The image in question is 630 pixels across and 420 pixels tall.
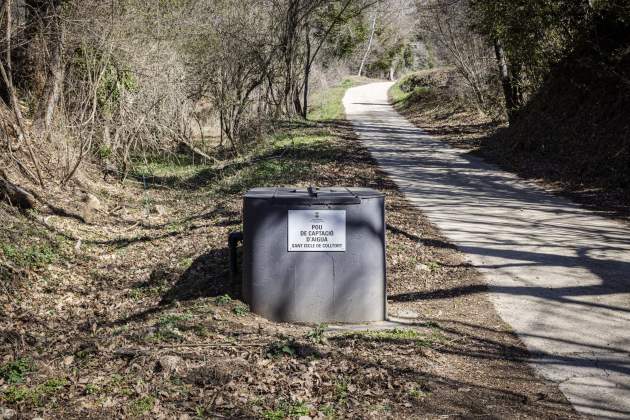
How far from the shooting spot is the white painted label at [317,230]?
601 cm

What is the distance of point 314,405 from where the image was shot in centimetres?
435

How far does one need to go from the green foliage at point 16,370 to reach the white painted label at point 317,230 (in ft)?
7.52

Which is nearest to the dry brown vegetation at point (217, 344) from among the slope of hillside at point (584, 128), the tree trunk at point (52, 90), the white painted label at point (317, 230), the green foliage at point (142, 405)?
the green foliage at point (142, 405)

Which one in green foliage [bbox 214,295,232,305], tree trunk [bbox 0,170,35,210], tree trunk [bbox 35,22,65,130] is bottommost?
green foliage [bbox 214,295,232,305]

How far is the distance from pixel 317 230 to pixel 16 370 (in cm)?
262

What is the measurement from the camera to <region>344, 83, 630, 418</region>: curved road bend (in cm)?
516

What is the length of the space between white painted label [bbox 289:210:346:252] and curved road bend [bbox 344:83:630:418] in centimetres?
179

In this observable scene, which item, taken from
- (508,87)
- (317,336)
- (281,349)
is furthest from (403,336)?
(508,87)

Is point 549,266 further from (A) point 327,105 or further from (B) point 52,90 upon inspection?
(A) point 327,105

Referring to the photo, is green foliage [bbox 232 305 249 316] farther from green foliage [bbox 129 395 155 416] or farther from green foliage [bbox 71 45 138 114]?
green foliage [bbox 71 45 138 114]

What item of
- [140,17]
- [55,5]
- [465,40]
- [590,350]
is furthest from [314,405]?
[465,40]

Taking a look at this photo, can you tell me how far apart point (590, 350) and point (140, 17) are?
13722mm

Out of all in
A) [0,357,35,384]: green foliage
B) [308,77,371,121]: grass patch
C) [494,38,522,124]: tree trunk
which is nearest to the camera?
[0,357,35,384]: green foliage

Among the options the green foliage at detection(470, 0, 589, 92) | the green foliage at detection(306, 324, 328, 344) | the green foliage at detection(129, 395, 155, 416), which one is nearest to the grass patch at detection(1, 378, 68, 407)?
the green foliage at detection(129, 395, 155, 416)
